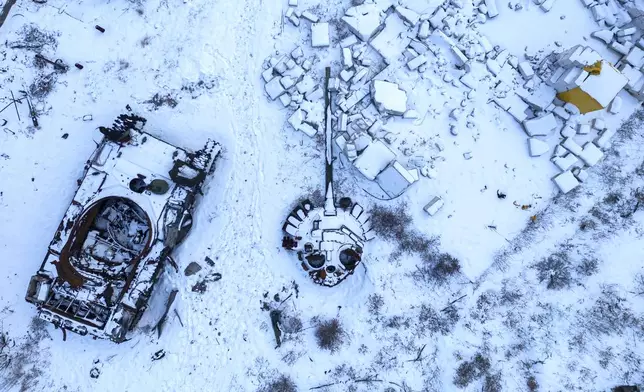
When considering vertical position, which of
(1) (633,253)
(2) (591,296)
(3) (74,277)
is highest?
(1) (633,253)

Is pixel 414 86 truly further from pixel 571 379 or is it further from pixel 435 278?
pixel 571 379

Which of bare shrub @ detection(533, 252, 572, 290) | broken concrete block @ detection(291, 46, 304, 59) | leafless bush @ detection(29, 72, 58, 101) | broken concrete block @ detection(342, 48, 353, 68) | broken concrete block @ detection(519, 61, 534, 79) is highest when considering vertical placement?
broken concrete block @ detection(519, 61, 534, 79)

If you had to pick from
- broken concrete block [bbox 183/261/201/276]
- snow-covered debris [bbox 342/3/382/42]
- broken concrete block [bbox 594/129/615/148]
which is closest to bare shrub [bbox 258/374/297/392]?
broken concrete block [bbox 183/261/201/276]

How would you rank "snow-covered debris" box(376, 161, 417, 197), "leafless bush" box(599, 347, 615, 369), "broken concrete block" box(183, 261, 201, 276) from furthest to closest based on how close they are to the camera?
"broken concrete block" box(183, 261, 201, 276), "leafless bush" box(599, 347, 615, 369), "snow-covered debris" box(376, 161, 417, 197)

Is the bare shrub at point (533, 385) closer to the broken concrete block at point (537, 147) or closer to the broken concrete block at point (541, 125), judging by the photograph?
the broken concrete block at point (537, 147)

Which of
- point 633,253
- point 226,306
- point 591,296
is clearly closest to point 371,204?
point 226,306

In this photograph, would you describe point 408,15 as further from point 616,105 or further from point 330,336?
point 330,336

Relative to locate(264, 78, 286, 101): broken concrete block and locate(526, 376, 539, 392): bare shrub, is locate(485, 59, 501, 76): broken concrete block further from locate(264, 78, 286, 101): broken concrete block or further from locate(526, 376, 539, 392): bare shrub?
locate(526, 376, 539, 392): bare shrub
